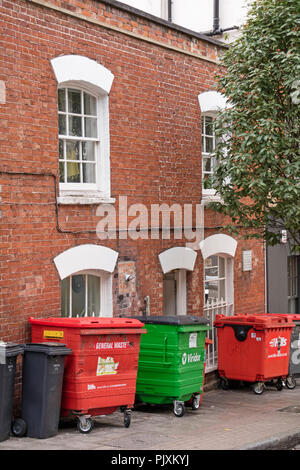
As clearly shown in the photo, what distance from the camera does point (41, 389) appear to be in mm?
8445

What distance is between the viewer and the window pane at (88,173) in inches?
425

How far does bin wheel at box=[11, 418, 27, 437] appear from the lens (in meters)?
8.52

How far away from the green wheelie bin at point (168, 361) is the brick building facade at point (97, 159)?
1.04 m

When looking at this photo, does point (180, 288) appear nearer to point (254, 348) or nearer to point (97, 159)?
point (254, 348)

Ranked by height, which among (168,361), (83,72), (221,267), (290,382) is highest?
(83,72)

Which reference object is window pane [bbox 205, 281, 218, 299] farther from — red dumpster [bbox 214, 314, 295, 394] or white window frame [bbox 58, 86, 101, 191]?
white window frame [bbox 58, 86, 101, 191]

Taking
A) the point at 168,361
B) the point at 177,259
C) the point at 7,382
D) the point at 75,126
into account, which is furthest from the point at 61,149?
the point at 7,382

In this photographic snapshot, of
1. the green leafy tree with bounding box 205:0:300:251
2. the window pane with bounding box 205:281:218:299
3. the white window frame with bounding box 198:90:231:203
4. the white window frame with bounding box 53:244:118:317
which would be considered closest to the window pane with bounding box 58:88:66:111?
the white window frame with bounding box 53:244:118:317

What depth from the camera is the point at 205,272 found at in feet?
43.9

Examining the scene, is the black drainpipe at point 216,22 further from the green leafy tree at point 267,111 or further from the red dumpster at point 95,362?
the red dumpster at point 95,362

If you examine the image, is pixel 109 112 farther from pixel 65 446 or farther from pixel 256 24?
pixel 65 446

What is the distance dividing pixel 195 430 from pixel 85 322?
2.06 metres

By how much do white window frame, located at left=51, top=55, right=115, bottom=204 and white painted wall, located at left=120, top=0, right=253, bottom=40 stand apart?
692cm

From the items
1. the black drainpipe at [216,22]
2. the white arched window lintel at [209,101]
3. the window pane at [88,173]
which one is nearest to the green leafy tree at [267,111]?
the white arched window lintel at [209,101]
